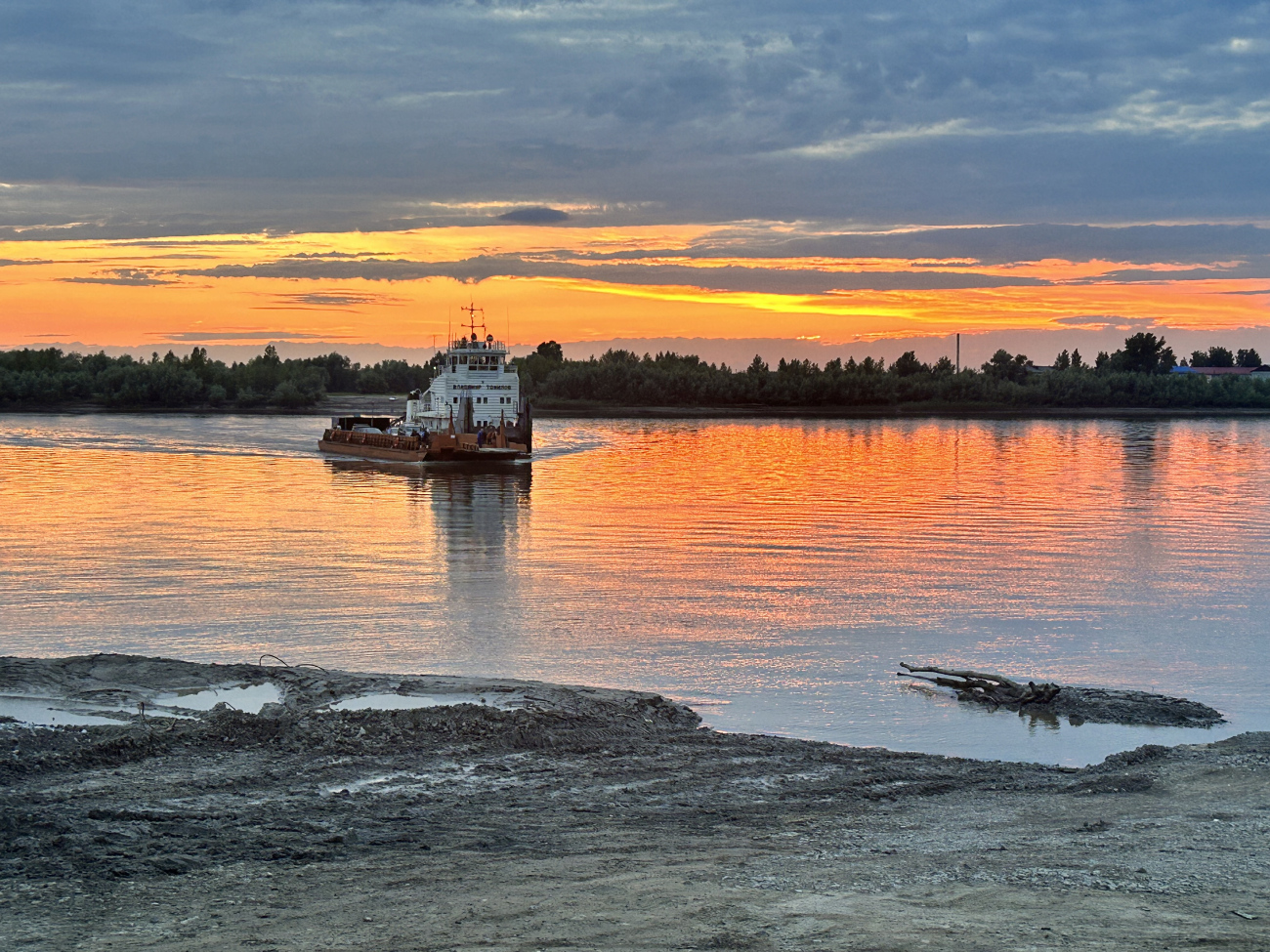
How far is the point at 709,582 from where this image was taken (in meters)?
19.8

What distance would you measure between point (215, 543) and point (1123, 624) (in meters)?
17.2

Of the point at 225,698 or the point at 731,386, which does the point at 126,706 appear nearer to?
the point at 225,698

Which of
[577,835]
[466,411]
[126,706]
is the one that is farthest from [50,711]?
[466,411]

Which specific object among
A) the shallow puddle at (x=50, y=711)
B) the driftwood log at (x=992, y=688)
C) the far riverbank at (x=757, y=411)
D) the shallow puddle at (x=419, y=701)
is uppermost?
the far riverbank at (x=757, y=411)

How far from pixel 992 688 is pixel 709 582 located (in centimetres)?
820

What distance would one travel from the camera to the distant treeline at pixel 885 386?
129625mm

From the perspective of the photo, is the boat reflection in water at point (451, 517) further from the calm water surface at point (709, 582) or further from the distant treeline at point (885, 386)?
the distant treeline at point (885, 386)

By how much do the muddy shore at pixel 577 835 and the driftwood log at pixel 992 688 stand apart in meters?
1.82

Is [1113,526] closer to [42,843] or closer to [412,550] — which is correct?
[412,550]

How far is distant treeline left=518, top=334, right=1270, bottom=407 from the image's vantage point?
129625 mm

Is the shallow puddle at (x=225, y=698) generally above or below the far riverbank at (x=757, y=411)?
below

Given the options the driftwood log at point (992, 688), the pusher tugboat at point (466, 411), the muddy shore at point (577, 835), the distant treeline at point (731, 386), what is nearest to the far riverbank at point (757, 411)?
the distant treeline at point (731, 386)

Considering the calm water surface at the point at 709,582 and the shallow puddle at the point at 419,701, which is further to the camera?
the calm water surface at the point at 709,582

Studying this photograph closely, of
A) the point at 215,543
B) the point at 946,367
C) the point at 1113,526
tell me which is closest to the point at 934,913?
the point at 215,543
